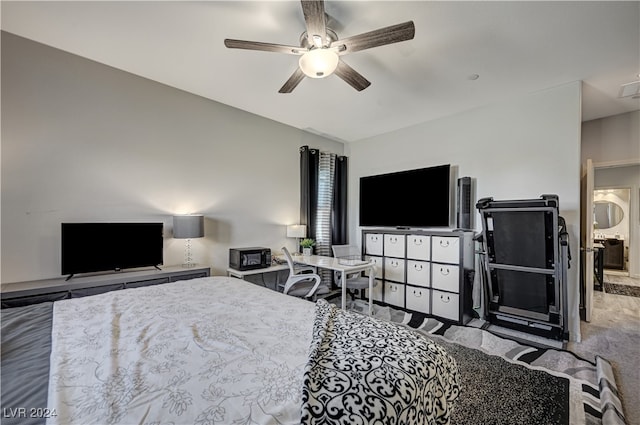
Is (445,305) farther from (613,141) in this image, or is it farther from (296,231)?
(613,141)

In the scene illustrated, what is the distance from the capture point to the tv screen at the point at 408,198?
3.79 metres

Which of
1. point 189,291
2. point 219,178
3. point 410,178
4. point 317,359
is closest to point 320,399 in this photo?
point 317,359

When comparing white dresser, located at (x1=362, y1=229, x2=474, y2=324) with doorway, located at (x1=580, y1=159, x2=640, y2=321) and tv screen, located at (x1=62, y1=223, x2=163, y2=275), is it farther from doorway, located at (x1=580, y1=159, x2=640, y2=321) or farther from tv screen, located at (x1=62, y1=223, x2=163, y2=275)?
A: tv screen, located at (x1=62, y1=223, x2=163, y2=275)

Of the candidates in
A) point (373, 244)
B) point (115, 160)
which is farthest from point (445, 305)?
point (115, 160)

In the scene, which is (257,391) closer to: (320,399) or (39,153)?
(320,399)

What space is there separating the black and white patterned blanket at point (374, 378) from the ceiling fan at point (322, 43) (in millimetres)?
1803

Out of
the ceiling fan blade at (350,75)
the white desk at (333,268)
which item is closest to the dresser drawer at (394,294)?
the white desk at (333,268)

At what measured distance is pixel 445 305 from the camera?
352cm

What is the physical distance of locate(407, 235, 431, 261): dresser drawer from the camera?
3699 mm

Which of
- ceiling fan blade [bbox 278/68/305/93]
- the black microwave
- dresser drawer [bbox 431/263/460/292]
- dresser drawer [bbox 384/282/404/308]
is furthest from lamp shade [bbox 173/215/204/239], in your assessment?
dresser drawer [bbox 431/263/460/292]

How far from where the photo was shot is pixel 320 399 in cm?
81

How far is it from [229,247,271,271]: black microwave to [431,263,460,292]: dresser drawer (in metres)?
2.24

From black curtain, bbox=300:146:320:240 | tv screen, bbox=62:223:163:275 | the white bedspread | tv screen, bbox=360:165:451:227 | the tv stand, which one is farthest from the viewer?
black curtain, bbox=300:146:320:240

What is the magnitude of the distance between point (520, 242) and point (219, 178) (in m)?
3.63
